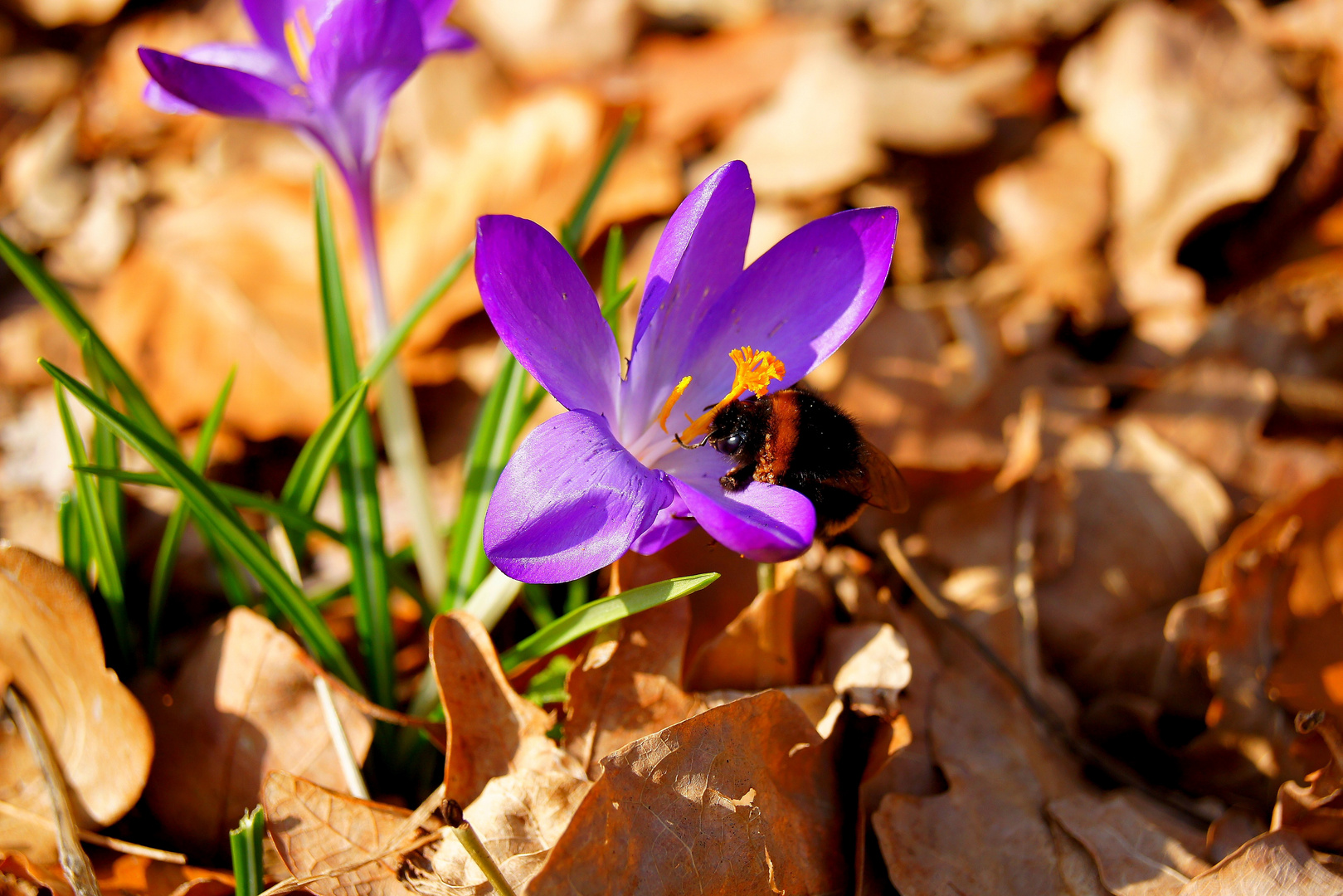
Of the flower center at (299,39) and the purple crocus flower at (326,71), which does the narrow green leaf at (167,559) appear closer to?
the purple crocus flower at (326,71)

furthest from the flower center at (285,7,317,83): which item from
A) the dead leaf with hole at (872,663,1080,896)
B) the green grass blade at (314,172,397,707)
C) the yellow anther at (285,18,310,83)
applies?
the dead leaf with hole at (872,663,1080,896)

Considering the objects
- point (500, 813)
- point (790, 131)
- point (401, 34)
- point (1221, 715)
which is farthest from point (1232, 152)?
point (500, 813)

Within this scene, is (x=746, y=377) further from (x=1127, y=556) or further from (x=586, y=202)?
(x=1127, y=556)

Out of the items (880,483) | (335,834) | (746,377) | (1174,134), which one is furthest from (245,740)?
(1174,134)

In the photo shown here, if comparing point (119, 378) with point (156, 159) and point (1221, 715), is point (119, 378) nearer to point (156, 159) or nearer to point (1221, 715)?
point (1221, 715)

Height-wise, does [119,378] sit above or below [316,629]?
above

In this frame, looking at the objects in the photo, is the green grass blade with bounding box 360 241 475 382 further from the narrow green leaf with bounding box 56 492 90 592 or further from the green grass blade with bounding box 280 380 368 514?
the narrow green leaf with bounding box 56 492 90 592
